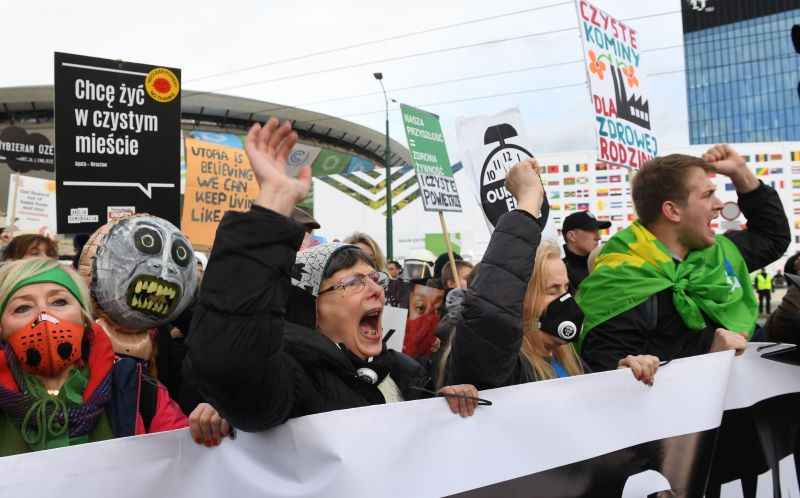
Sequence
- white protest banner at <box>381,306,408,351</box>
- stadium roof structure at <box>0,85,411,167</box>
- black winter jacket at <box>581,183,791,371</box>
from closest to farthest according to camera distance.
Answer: black winter jacket at <box>581,183,791,371</box>, white protest banner at <box>381,306,408,351</box>, stadium roof structure at <box>0,85,411,167</box>

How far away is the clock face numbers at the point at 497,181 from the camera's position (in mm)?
4719

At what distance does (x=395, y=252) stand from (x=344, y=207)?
2315 mm

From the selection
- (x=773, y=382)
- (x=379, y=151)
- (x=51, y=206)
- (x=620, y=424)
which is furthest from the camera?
(x=379, y=151)

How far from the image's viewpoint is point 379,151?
2366 inches

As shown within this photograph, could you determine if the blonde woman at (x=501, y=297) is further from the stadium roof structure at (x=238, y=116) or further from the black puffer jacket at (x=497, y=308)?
the stadium roof structure at (x=238, y=116)

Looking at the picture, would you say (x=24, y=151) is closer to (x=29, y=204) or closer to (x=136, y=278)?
(x=29, y=204)

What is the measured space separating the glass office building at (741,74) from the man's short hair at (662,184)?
92971 millimetres

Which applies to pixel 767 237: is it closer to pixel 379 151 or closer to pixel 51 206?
pixel 51 206

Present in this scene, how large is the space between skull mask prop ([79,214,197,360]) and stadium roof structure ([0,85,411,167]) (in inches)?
1749

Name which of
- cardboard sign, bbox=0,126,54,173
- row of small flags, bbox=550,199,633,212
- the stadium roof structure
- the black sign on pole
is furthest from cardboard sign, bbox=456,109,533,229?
the stadium roof structure

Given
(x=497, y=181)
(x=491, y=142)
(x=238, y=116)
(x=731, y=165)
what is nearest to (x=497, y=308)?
(x=731, y=165)

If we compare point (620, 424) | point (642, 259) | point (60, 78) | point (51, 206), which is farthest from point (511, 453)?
point (51, 206)

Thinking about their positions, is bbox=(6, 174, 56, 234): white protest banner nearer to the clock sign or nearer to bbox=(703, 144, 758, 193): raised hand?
the clock sign

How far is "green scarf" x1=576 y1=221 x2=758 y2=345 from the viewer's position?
2.45 m
